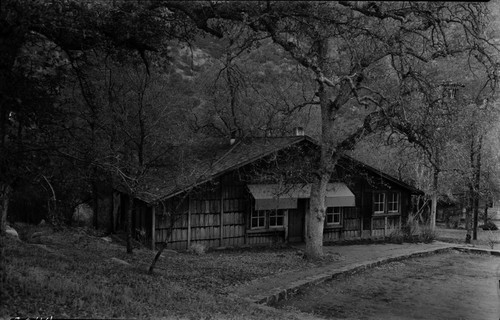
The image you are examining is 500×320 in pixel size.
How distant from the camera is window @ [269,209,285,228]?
21609 millimetres

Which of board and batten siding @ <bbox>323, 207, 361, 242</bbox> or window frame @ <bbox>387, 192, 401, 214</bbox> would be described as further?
window frame @ <bbox>387, 192, 401, 214</bbox>

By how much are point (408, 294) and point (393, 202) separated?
1183cm

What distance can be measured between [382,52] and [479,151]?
1525cm

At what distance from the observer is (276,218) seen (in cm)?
2170

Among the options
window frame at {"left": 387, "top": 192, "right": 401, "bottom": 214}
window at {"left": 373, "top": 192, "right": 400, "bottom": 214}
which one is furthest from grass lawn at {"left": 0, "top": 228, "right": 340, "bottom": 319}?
window frame at {"left": 387, "top": 192, "right": 401, "bottom": 214}

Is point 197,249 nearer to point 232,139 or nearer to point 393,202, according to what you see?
point 232,139

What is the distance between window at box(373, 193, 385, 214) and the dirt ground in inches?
214

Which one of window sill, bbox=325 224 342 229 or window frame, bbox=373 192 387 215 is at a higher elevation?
window frame, bbox=373 192 387 215

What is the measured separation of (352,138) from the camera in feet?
56.2

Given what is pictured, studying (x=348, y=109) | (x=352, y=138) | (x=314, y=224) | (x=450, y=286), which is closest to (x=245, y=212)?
(x=314, y=224)

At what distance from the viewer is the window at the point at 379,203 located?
24.6 metres

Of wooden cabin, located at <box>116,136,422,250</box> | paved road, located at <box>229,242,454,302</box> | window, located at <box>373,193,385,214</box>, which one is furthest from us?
window, located at <box>373,193,385,214</box>

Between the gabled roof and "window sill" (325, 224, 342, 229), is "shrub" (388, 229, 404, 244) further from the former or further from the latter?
the gabled roof

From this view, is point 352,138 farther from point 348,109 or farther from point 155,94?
point 348,109
